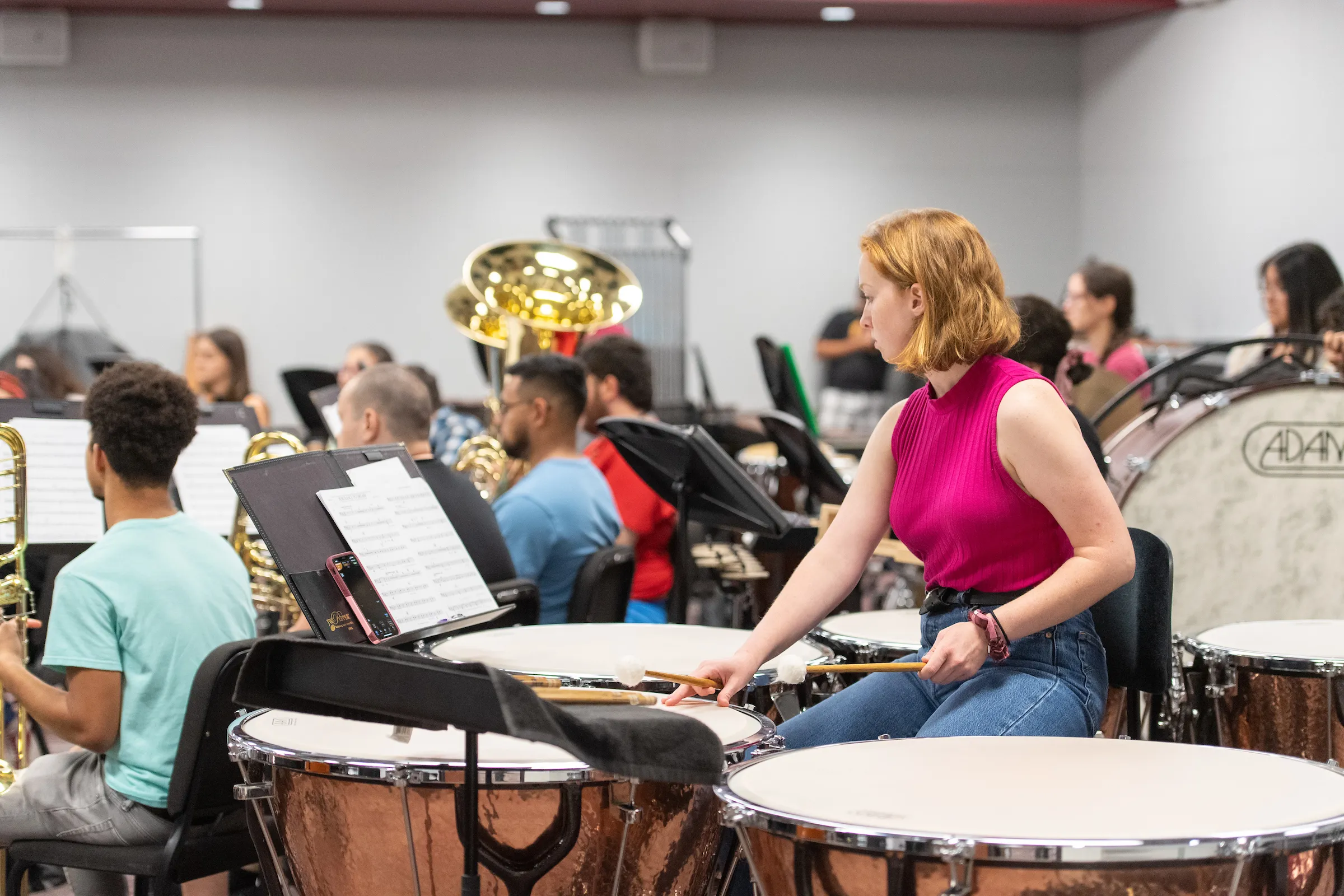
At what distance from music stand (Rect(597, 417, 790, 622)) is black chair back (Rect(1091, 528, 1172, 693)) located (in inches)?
37.3

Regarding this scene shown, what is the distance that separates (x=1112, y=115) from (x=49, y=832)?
947cm

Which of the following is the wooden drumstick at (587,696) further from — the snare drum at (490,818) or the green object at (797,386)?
the green object at (797,386)

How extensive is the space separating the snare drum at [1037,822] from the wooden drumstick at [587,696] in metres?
0.16

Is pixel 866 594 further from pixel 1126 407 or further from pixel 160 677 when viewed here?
pixel 160 677

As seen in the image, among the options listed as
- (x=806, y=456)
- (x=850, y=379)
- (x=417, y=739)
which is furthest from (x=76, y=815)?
(x=850, y=379)

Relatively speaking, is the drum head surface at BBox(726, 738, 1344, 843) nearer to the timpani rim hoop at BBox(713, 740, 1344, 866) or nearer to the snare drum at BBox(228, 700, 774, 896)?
the timpani rim hoop at BBox(713, 740, 1344, 866)

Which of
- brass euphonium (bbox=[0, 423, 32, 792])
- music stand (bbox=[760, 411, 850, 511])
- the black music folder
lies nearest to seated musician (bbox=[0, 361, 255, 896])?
brass euphonium (bbox=[0, 423, 32, 792])

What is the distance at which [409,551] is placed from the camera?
2422mm

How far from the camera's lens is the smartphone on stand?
224 centimetres

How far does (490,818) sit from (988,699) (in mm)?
726

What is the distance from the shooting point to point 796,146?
1035 cm

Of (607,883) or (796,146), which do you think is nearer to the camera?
(607,883)

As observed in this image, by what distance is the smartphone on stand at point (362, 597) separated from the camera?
2244 mm

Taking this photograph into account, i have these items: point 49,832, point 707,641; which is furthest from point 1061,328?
point 49,832
